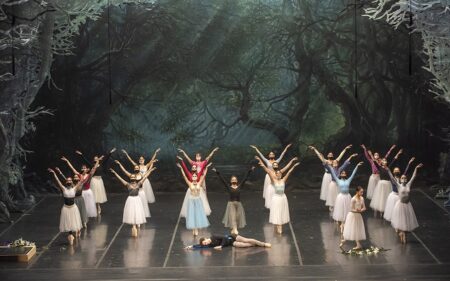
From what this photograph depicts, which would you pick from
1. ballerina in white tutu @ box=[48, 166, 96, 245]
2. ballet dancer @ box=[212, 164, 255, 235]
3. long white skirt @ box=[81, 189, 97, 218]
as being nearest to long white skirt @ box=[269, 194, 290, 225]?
ballet dancer @ box=[212, 164, 255, 235]

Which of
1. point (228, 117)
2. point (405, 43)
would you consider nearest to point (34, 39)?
point (228, 117)

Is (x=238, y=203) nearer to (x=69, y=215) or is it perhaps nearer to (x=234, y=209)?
(x=234, y=209)

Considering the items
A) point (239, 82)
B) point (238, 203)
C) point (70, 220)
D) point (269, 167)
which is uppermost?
point (239, 82)

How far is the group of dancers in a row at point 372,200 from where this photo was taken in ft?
55.3

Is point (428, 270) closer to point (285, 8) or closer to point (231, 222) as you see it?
point (231, 222)

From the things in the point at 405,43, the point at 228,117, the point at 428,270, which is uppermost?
the point at 405,43

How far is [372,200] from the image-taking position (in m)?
20.1

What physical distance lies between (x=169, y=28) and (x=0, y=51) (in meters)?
4.63

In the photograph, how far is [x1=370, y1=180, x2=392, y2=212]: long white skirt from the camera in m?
19.7

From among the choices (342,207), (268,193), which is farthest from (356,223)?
(268,193)

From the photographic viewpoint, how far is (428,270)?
51.7 feet

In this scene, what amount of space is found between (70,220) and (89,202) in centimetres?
209

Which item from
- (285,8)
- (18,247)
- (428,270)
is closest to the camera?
(428,270)

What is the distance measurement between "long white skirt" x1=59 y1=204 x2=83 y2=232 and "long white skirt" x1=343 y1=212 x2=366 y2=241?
4.88m
